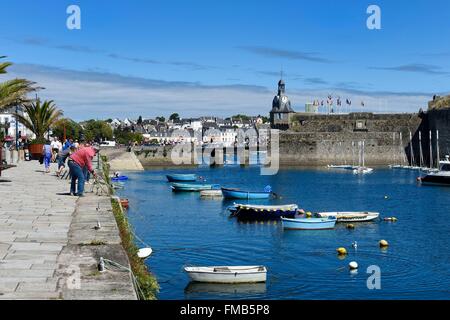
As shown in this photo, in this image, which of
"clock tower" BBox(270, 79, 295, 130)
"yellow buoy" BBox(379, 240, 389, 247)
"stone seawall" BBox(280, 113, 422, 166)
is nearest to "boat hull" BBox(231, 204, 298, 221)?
"yellow buoy" BBox(379, 240, 389, 247)

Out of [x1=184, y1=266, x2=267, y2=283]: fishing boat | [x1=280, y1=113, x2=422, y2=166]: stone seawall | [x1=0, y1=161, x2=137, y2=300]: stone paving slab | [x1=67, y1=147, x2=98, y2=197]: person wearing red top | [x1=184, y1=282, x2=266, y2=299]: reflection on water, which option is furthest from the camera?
[x1=280, y1=113, x2=422, y2=166]: stone seawall

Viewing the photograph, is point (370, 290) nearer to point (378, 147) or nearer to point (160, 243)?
point (160, 243)

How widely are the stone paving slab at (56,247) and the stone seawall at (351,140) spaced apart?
272 ft

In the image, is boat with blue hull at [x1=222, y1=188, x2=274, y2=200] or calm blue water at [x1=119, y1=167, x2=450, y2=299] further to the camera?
boat with blue hull at [x1=222, y1=188, x2=274, y2=200]

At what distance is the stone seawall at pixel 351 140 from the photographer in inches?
3905

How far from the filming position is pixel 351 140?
100375mm

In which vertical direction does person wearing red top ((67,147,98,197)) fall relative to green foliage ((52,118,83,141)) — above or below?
below

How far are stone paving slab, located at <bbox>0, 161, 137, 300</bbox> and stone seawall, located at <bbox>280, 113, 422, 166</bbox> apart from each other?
82796 mm

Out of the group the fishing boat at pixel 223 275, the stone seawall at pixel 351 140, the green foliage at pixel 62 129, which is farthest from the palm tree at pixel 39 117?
the stone seawall at pixel 351 140

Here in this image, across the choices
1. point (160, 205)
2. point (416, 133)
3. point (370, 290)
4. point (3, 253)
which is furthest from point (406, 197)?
point (416, 133)

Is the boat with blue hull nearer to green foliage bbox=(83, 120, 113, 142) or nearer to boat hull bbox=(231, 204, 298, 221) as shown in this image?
boat hull bbox=(231, 204, 298, 221)

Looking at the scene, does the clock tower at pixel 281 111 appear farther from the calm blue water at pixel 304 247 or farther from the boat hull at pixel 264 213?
the boat hull at pixel 264 213

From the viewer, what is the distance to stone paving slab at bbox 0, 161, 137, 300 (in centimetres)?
852

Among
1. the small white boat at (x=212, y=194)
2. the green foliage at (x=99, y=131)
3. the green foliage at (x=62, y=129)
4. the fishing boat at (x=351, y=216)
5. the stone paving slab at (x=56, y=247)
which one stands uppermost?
Answer: the green foliage at (x=99, y=131)
